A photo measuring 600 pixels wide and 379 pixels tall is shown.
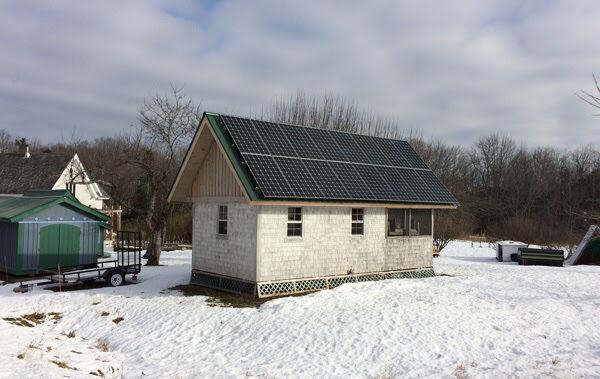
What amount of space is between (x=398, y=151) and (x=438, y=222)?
18.1 meters

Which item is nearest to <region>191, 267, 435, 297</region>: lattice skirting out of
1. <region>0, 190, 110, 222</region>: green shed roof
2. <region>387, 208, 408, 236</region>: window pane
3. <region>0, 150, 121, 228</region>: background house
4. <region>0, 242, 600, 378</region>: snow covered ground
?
<region>0, 242, 600, 378</region>: snow covered ground

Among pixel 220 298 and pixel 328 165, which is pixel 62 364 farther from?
pixel 328 165

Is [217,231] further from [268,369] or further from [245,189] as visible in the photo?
[268,369]

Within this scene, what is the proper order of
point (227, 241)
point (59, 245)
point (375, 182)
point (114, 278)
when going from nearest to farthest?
point (227, 241) → point (114, 278) → point (375, 182) → point (59, 245)

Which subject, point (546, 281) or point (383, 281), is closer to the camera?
point (383, 281)

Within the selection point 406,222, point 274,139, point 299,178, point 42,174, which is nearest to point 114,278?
point 274,139

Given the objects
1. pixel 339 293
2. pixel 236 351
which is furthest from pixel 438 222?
pixel 236 351

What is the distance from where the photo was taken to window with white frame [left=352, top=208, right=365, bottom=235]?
61.1ft

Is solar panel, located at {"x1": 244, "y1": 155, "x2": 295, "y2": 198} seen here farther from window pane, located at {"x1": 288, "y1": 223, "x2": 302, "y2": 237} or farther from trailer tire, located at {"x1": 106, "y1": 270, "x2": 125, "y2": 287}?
trailer tire, located at {"x1": 106, "y1": 270, "x2": 125, "y2": 287}

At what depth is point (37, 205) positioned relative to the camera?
22.1 m

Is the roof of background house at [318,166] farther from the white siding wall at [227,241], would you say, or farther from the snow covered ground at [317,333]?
the snow covered ground at [317,333]

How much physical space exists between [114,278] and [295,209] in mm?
7921

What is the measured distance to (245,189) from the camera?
15539mm

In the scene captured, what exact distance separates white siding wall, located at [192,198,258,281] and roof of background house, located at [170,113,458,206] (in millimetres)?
1379
